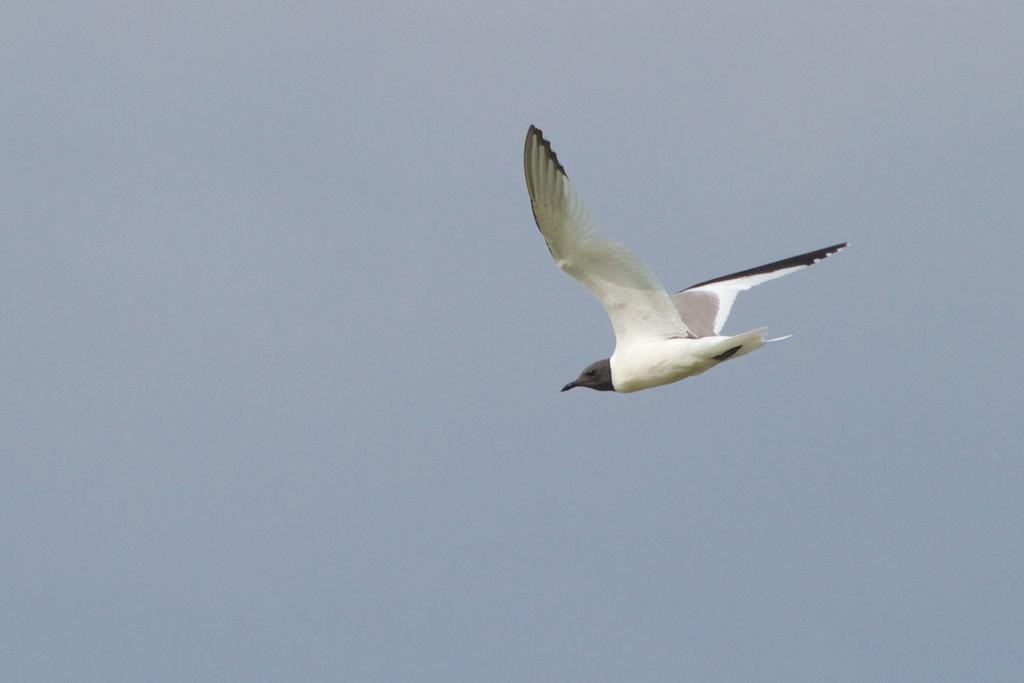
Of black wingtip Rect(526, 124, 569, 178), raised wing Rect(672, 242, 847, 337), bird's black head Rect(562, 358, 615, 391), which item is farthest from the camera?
raised wing Rect(672, 242, 847, 337)

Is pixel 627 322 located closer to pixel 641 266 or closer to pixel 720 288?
pixel 641 266

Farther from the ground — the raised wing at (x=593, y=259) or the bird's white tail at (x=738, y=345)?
the raised wing at (x=593, y=259)

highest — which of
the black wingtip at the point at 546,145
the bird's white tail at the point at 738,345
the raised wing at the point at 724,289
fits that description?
the black wingtip at the point at 546,145

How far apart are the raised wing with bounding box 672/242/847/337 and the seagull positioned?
0.32 metres

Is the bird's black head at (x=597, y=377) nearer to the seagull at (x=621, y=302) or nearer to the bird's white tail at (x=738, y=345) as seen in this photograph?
the seagull at (x=621, y=302)

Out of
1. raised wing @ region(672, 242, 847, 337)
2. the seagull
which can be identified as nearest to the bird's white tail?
the seagull

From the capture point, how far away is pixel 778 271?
16.4 m

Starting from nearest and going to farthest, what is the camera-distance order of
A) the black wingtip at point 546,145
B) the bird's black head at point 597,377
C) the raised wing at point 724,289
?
the black wingtip at point 546,145 < the bird's black head at point 597,377 < the raised wing at point 724,289

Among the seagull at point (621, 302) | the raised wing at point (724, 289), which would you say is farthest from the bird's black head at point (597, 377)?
the raised wing at point (724, 289)

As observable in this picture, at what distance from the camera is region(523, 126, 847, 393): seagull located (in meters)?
12.4

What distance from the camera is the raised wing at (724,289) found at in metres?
15.6

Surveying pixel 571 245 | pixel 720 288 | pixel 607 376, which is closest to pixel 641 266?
pixel 571 245

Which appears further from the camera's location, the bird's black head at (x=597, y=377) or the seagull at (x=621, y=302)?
the bird's black head at (x=597, y=377)

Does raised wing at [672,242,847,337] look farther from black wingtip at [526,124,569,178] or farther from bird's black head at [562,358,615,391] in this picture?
black wingtip at [526,124,569,178]
